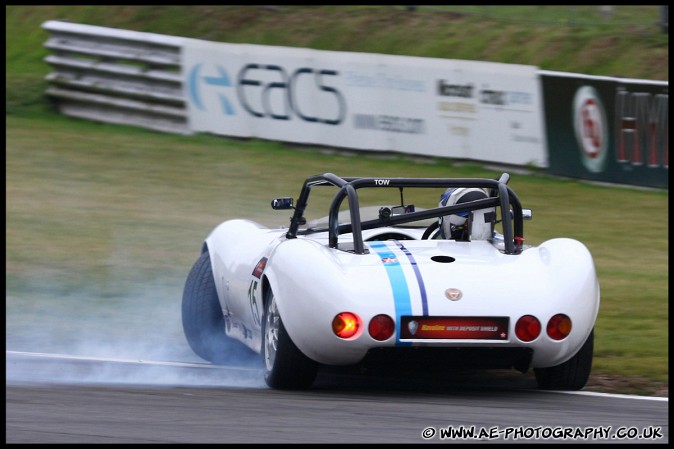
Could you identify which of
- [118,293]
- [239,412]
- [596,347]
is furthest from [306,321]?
[118,293]

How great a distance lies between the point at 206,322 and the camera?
7734 mm

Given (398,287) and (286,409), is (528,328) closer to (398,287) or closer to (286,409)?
(398,287)

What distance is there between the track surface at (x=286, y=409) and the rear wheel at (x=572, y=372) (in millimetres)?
90

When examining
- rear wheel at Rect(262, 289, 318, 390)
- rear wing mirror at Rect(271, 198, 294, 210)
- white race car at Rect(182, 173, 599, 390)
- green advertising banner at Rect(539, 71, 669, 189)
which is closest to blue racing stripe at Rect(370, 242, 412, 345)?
white race car at Rect(182, 173, 599, 390)

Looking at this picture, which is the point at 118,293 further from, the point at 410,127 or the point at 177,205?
the point at 410,127

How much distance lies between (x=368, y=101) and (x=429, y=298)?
10990 mm

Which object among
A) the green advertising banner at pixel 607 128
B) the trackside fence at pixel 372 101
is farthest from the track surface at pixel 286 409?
the trackside fence at pixel 372 101

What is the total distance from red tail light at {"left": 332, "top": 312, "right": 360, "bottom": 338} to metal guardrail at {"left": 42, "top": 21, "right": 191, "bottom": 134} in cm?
1260

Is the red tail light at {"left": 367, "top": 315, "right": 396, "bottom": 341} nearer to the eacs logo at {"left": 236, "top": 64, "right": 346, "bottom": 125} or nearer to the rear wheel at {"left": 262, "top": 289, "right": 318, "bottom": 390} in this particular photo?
the rear wheel at {"left": 262, "top": 289, "right": 318, "bottom": 390}

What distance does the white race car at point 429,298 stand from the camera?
18.7 ft

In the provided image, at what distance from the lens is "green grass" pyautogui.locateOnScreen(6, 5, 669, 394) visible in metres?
9.66

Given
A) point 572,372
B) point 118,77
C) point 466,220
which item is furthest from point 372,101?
point 572,372

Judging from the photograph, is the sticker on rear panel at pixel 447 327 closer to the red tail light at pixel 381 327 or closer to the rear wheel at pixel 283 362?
the red tail light at pixel 381 327

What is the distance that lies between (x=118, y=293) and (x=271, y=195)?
502 cm
